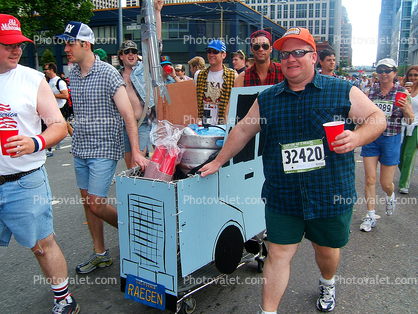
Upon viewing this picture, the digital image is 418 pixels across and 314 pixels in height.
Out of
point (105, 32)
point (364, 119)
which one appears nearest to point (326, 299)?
point (364, 119)

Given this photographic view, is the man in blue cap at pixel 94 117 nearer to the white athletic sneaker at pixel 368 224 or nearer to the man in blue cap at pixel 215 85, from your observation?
the man in blue cap at pixel 215 85

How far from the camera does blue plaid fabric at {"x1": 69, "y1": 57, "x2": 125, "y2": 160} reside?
3.21 m

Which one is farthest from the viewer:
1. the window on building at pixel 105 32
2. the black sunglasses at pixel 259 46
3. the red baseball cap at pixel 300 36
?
the window on building at pixel 105 32

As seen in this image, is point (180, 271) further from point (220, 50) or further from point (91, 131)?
point (220, 50)

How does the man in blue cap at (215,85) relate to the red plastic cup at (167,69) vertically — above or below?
below

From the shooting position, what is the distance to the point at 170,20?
4506 cm

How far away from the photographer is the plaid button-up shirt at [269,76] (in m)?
4.05

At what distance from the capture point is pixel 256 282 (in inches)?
126

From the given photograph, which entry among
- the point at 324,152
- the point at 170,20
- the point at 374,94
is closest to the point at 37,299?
the point at 324,152

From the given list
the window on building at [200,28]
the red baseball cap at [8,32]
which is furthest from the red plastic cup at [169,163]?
the window on building at [200,28]

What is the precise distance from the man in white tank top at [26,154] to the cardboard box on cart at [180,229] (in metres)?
0.52

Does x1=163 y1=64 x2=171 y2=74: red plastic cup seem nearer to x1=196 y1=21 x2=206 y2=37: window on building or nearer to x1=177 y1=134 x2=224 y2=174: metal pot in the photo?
x1=177 y1=134 x2=224 y2=174: metal pot

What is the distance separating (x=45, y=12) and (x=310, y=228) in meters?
24.4

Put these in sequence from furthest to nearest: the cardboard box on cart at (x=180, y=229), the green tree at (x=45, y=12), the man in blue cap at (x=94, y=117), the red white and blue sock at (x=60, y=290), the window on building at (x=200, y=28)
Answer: the window on building at (x=200, y=28) → the green tree at (x=45, y=12) → the man in blue cap at (x=94, y=117) → the red white and blue sock at (x=60, y=290) → the cardboard box on cart at (x=180, y=229)
